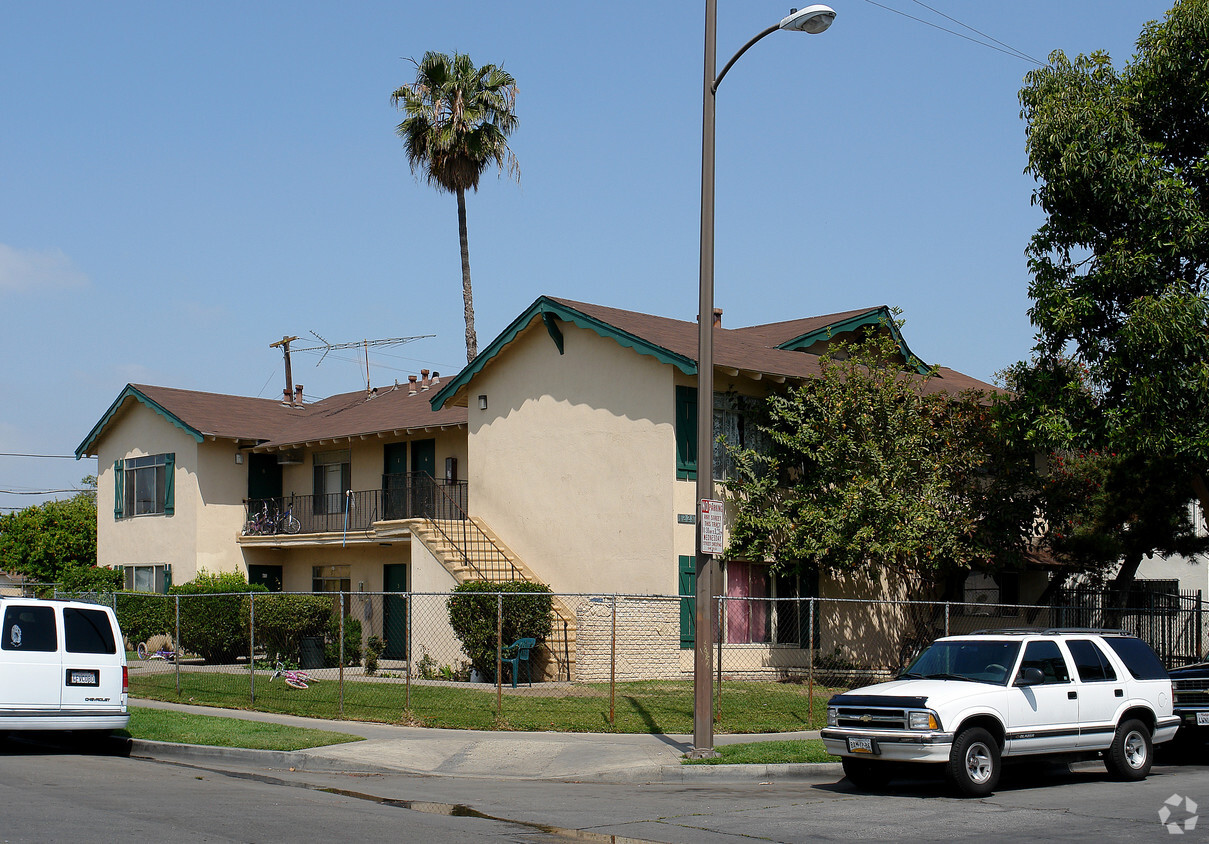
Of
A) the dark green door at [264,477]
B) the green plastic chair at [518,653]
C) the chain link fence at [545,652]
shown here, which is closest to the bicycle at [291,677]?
the chain link fence at [545,652]

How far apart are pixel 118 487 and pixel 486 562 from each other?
15127mm

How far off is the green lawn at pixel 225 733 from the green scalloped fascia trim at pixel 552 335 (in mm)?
9994

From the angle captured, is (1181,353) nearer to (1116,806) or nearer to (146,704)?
(1116,806)

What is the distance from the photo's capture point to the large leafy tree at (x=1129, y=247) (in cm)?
1744

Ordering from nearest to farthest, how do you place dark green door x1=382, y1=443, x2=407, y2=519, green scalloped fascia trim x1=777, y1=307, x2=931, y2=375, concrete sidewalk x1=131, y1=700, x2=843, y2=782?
1. concrete sidewalk x1=131, y1=700, x2=843, y2=782
2. green scalloped fascia trim x1=777, y1=307, x2=931, y2=375
3. dark green door x1=382, y1=443, x2=407, y2=519

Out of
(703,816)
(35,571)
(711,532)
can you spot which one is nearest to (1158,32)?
(711,532)

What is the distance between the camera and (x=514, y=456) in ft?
87.2

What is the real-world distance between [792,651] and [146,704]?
39.8 feet

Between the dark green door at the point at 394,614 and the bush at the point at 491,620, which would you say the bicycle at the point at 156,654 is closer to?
the dark green door at the point at 394,614

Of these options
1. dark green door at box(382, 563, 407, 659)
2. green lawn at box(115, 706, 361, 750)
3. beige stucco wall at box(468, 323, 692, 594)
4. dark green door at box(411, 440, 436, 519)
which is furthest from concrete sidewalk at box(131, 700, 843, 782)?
dark green door at box(382, 563, 407, 659)

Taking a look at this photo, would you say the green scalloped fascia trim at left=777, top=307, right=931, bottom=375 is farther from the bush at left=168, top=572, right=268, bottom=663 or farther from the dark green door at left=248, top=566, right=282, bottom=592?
the dark green door at left=248, top=566, right=282, bottom=592

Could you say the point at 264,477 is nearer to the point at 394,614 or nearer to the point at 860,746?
the point at 394,614

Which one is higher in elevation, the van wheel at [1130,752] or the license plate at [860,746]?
the license plate at [860,746]

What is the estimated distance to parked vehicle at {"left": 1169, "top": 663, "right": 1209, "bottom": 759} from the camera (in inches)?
575
